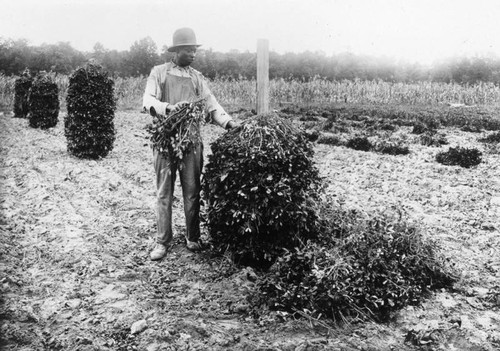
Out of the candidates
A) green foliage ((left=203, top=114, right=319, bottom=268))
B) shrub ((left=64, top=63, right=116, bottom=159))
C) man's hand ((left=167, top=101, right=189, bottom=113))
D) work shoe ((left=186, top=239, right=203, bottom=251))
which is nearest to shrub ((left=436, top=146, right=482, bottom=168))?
green foliage ((left=203, top=114, right=319, bottom=268))

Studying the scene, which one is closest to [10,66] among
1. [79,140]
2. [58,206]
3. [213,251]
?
[79,140]

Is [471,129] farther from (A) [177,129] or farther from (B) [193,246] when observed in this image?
(A) [177,129]

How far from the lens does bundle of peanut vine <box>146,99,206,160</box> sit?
177 inches

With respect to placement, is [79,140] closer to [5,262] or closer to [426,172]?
[5,262]

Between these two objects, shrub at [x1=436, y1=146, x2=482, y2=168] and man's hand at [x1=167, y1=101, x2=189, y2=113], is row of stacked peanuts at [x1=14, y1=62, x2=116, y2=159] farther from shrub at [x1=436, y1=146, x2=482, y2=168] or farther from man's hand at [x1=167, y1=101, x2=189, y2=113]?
shrub at [x1=436, y1=146, x2=482, y2=168]

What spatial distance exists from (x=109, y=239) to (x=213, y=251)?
5.28ft

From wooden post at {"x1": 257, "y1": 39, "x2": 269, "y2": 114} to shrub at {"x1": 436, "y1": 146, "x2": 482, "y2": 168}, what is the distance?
736 cm

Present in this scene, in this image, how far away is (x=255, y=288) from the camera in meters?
4.18

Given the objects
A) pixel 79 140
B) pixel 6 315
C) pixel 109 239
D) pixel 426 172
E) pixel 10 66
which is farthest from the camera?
pixel 10 66

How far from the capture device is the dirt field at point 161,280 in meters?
3.52

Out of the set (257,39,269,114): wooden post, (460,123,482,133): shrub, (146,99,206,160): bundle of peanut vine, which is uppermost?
(257,39,269,114): wooden post

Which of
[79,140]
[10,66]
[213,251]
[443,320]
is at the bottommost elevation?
[443,320]

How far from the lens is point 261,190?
168 inches

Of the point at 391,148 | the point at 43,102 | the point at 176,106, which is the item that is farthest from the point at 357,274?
the point at 43,102
